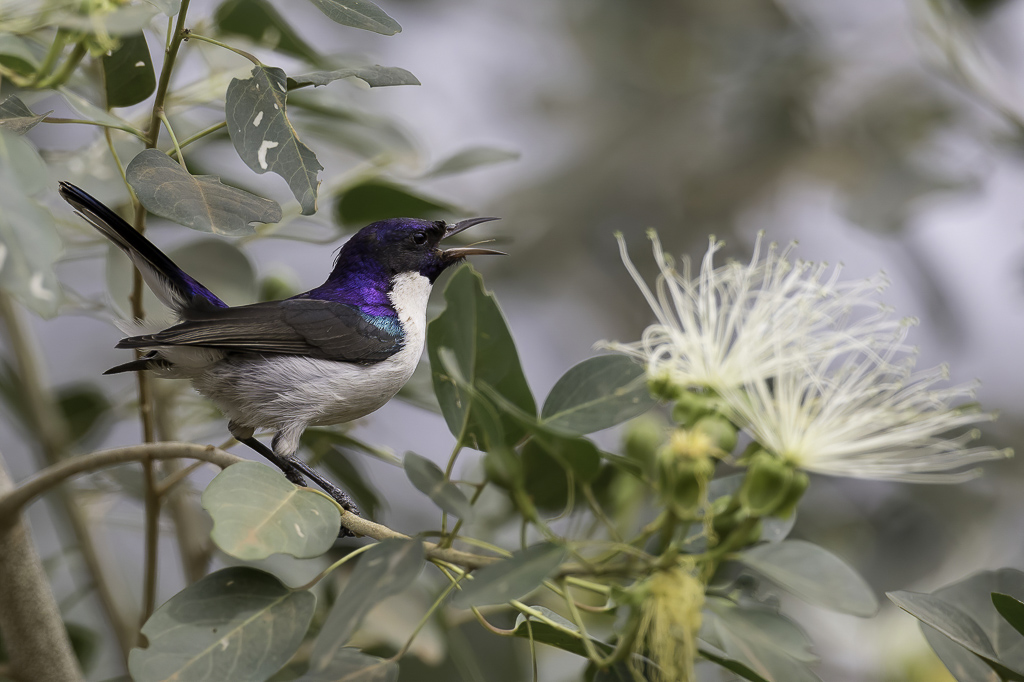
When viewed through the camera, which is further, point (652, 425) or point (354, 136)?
point (354, 136)

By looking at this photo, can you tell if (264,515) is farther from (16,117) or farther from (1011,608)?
(1011,608)

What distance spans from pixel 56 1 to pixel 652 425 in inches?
52.2

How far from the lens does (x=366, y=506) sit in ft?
8.34

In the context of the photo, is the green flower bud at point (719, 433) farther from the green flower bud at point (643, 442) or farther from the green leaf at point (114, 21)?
the green leaf at point (114, 21)

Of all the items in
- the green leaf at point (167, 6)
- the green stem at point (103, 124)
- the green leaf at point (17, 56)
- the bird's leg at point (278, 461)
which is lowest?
the bird's leg at point (278, 461)

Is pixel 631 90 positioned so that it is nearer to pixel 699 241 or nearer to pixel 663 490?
pixel 699 241

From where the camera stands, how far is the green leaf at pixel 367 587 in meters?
1.12

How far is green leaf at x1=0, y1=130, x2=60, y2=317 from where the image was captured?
107 cm

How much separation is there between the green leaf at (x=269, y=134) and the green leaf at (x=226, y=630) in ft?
2.09

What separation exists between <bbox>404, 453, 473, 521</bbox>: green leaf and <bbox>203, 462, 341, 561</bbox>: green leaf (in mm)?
187

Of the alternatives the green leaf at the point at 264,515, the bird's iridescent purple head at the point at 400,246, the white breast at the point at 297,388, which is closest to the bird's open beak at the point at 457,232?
the bird's iridescent purple head at the point at 400,246

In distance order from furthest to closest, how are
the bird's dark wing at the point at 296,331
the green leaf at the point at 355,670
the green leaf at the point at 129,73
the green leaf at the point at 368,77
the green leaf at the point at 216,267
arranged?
1. the green leaf at the point at 216,267
2. the bird's dark wing at the point at 296,331
3. the green leaf at the point at 129,73
4. the green leaf at the point at 368,77
5. the green leaf at the point at 355,670

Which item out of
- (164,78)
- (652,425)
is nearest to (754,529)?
(652,425)

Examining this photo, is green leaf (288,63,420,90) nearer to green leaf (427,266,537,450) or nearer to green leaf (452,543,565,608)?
green leaf (427,266,537,450)
